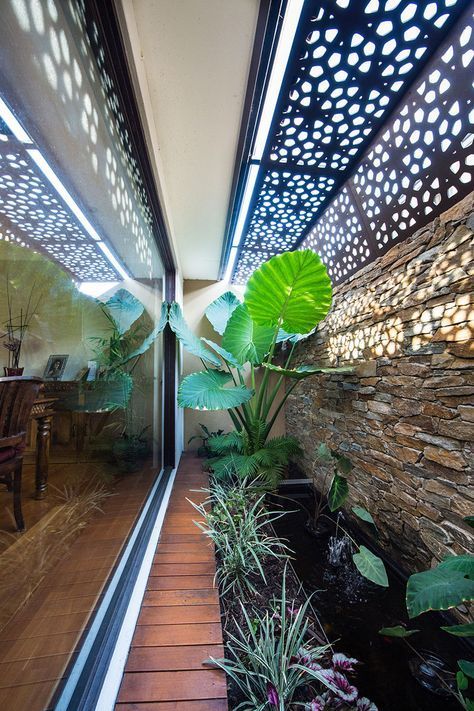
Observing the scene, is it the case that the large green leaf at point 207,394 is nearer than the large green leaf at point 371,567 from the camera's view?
No

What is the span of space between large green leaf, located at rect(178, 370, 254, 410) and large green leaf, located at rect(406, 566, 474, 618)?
1.39 m

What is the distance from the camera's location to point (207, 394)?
84.0 inches

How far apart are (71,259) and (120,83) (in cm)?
95

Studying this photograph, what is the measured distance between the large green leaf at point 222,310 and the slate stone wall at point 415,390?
1.52 metres

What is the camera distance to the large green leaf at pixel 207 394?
202 centimetres

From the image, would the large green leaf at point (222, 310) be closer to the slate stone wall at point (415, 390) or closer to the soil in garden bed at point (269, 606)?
the slate stone wall at point (415, 390)

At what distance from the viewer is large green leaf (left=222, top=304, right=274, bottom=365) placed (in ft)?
7.95

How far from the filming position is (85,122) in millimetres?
919

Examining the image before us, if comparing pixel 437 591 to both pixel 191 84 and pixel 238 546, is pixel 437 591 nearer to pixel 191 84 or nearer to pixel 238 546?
pixel 238 546

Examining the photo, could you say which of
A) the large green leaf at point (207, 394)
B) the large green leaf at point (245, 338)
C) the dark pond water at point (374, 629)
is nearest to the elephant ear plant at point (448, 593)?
the dark pond water at point (374, 629)

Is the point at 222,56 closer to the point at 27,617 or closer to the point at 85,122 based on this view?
the point at 85,122

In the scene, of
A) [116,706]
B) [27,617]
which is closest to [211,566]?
[116,706]

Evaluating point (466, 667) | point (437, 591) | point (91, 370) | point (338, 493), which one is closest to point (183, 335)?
point (91, 370)

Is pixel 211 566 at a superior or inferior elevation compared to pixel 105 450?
inferior
